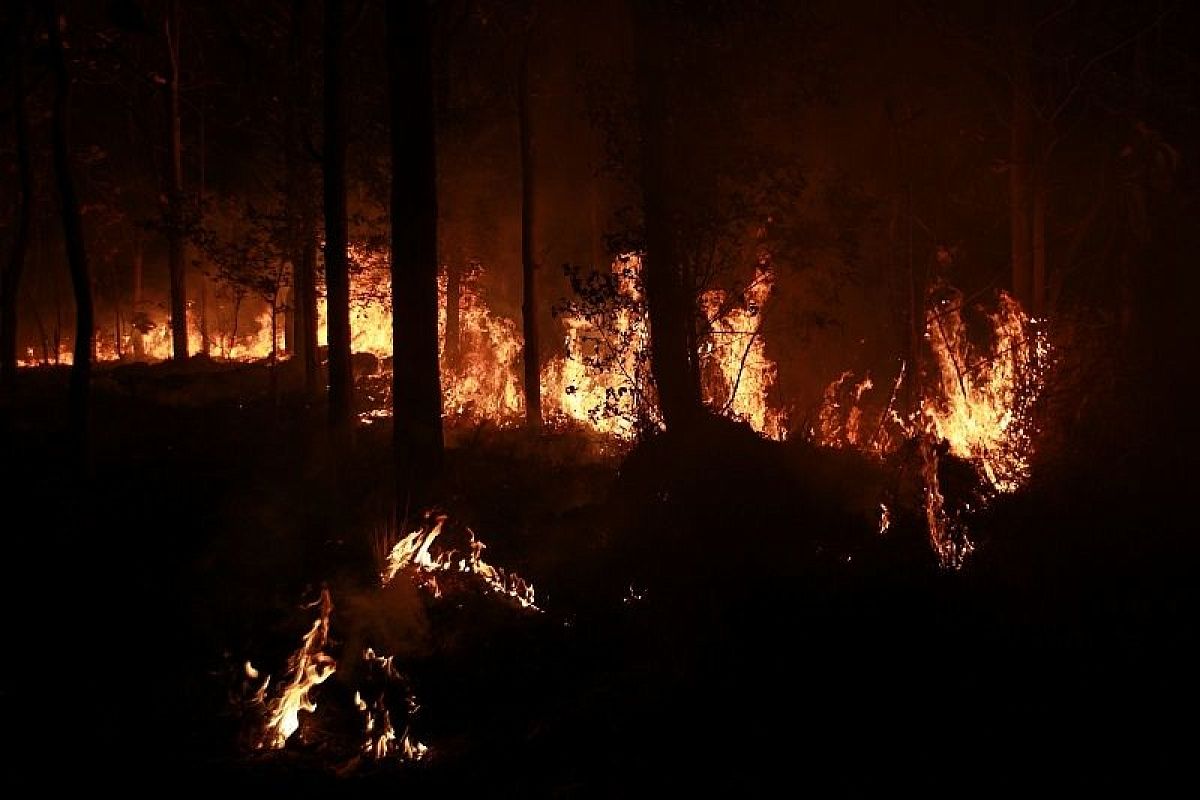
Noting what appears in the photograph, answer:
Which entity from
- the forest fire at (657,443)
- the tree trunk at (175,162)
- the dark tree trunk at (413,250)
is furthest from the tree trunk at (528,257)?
the tree trunk at (175,162)

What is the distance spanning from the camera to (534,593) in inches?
324

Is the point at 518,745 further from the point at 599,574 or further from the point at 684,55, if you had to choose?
the point at 684,55

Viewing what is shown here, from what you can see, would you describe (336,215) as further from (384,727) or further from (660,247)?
(384,727)

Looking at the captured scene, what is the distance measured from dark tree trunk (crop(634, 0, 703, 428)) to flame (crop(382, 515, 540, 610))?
11.1 ft

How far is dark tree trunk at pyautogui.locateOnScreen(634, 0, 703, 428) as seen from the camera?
1120 cm

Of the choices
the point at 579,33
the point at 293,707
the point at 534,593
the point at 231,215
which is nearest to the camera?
the point at 293,707

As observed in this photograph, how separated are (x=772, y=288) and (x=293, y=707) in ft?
28.5

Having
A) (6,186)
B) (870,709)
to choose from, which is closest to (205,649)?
(870,709)

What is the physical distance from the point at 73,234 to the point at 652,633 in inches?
357

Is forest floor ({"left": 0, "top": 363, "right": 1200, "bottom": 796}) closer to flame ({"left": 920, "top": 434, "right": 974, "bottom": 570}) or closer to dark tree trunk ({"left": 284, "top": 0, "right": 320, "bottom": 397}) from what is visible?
flame ({"left": 920, "top": 434, "right": 974, "bottom": 570})

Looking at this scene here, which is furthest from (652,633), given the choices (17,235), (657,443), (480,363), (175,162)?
(175,162)

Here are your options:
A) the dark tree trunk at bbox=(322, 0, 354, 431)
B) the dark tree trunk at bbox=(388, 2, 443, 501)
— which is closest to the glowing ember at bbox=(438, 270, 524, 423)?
the dark tree trunk at bbox=(322, 0, 354, 431)

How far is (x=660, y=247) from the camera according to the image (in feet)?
37.4

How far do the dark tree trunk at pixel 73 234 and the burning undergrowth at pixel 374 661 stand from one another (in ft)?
18.9
